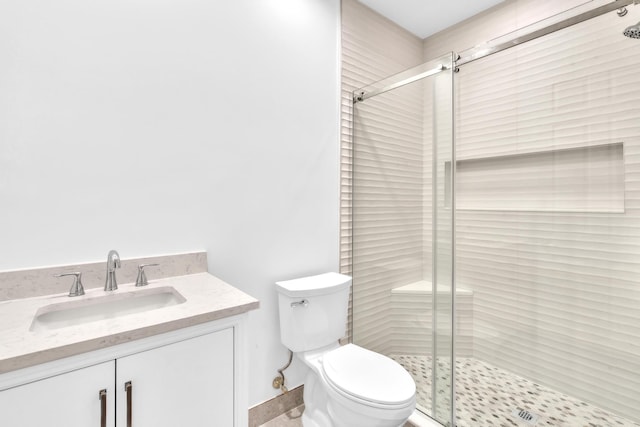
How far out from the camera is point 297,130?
5.90 feet

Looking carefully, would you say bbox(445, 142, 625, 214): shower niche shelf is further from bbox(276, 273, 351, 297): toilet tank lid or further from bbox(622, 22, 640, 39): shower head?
bbox(276, 273, 351, 297): toilet tank lid

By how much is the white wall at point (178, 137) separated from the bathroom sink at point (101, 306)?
20 cm

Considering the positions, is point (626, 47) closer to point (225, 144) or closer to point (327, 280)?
point (327, 280)

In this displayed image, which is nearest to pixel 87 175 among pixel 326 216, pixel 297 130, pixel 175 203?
pixel 175 203

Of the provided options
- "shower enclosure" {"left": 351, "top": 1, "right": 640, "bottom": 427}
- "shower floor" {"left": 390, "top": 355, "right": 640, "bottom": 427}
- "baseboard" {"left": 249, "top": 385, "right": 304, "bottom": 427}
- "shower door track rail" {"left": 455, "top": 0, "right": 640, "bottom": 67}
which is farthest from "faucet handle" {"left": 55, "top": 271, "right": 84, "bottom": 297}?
"shower door track rail" {"left": 455, "top": 0, "right": 640, "bottom": 67}

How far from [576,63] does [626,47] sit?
0.63 ft

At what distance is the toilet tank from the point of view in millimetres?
1603

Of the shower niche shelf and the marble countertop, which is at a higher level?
the shower niche shelf

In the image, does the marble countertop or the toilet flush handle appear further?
the toilet flush handle

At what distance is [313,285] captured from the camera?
1.67 m

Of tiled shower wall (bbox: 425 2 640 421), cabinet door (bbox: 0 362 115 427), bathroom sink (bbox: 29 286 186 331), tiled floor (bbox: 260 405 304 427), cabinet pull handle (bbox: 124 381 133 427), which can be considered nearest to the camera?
cabinet door (bbox: 0 362 115 427)

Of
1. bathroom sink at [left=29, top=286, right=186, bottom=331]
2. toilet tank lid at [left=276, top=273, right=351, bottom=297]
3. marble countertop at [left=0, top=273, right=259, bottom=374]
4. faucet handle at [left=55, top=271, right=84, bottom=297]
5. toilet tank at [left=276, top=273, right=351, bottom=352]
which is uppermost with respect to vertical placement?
faucet handle at [left=55, top=271, right=84, bottom=297]

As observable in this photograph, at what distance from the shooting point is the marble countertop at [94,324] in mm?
707

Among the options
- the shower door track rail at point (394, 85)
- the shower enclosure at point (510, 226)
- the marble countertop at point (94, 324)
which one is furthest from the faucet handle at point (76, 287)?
the shower door track rail at point (394, 85)
